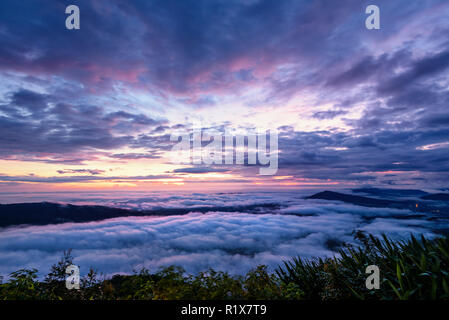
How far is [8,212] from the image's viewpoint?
111 metres

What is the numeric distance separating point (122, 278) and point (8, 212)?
161m

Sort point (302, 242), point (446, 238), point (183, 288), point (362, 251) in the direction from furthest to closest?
point (302, 242)
point (362, 251)
point (446, 238)
point (183, 288)

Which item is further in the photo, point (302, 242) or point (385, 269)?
point (302, 242)

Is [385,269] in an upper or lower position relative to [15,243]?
upper

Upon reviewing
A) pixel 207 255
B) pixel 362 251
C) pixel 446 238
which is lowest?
pixel 207 255
